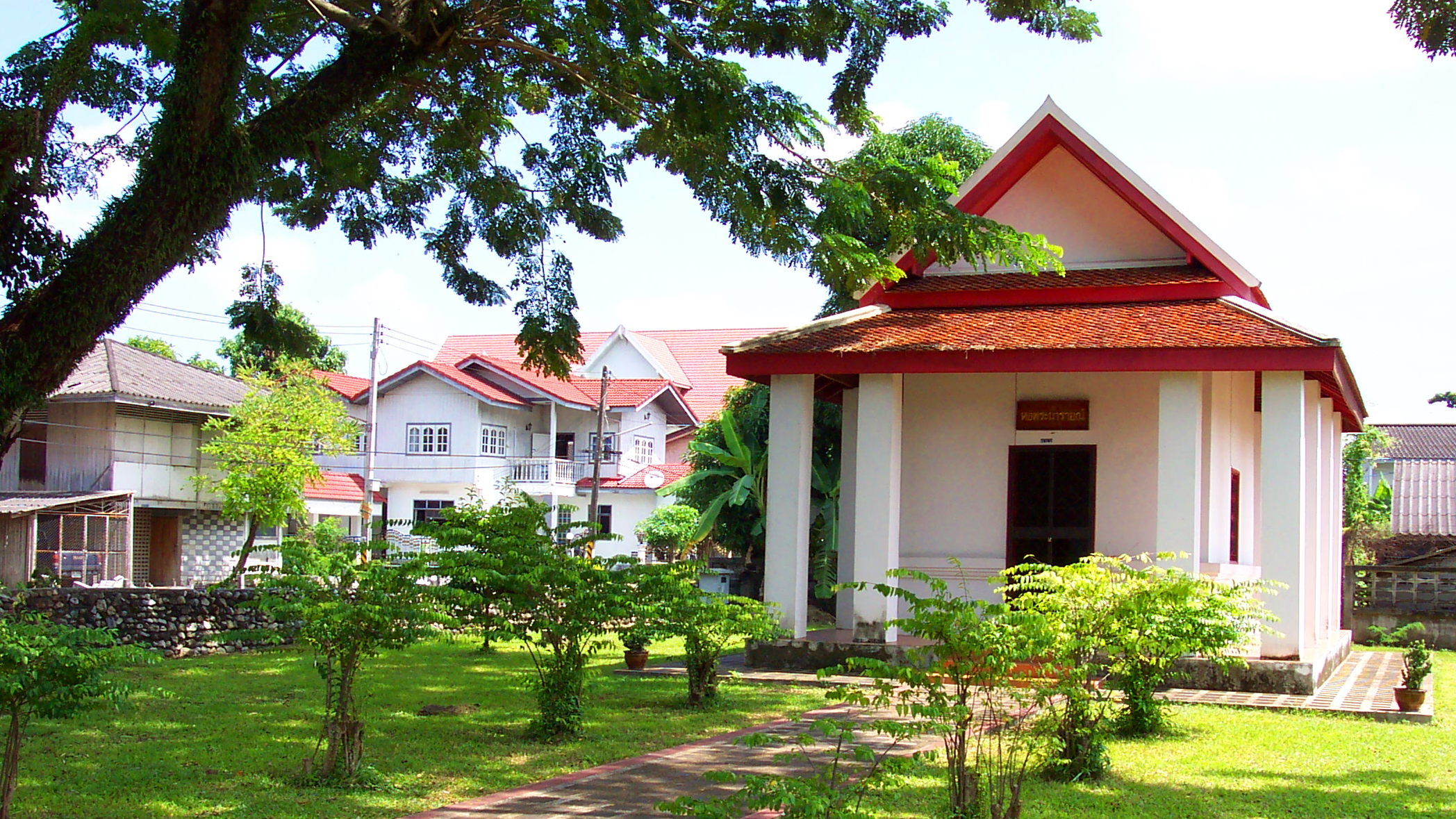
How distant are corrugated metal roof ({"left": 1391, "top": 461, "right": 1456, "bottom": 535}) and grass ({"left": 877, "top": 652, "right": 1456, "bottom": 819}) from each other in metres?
16.5

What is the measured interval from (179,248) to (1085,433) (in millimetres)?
11538

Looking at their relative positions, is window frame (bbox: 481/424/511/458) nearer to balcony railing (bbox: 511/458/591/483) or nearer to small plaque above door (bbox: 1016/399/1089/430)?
balcony railing (bbox: 511/458/591/483)

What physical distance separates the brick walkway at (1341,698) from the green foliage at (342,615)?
807 cm

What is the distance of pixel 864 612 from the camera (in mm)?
14422

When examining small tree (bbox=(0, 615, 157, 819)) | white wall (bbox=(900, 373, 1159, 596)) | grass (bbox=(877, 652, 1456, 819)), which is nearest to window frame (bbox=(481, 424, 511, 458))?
white wall (bbox=(900, 373, 1159, 596))

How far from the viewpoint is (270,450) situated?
2541 centimetres

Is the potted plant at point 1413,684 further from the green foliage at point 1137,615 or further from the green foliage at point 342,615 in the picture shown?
the green foliage at point 342,615

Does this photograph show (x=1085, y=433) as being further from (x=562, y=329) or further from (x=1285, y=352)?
(x=562, y=329)

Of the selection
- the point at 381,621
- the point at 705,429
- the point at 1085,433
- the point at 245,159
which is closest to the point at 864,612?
the point at 1085,433

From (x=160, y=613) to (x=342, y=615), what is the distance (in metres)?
11.9

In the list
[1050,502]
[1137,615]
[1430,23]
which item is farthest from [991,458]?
[1430,23]

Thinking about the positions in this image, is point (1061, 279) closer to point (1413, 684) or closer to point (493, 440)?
point (1413, 684)

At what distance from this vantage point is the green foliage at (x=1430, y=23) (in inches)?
300

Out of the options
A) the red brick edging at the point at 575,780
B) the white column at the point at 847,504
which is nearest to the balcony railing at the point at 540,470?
the white column at the point at 847,504
